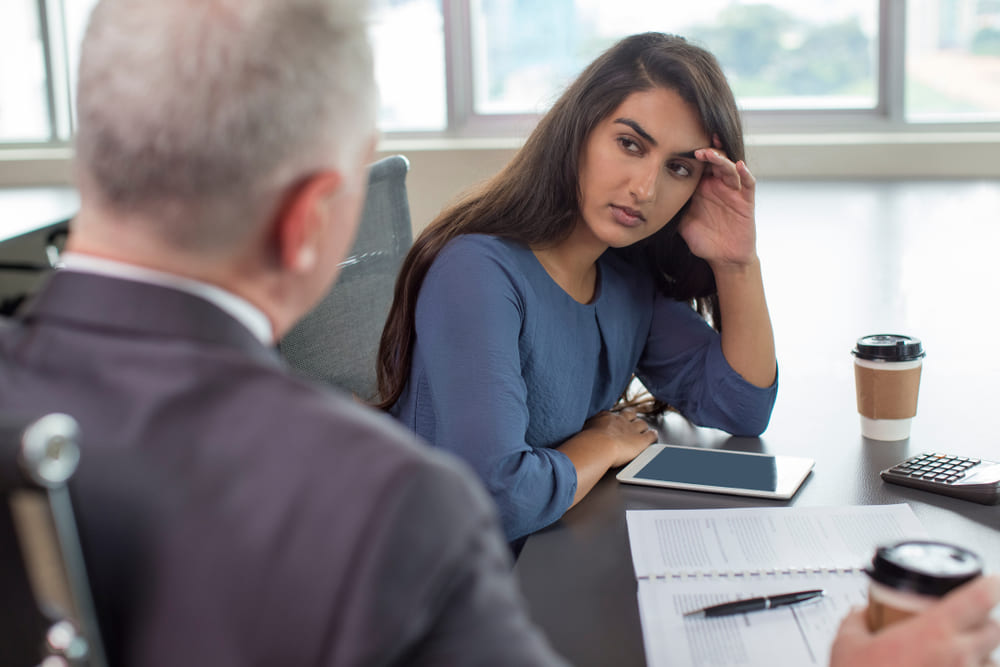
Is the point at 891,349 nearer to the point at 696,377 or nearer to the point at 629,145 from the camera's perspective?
the point at 696,377

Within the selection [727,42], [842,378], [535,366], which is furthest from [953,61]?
[535,366]

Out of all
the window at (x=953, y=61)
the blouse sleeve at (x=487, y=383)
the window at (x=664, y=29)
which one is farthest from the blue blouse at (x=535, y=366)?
the window at (x=953, y=61)

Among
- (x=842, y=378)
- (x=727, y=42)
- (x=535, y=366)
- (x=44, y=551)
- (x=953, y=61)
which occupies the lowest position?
(x=842, y=378)

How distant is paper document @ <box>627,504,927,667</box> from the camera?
2.85ft

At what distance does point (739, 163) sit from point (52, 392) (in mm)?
1213

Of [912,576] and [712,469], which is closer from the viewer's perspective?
[912,576]

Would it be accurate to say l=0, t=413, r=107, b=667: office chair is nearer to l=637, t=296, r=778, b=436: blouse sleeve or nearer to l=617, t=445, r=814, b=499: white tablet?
l=617, t=445, r=814, b=499: white tablet

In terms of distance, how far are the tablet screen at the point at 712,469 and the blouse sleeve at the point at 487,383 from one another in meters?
0.13

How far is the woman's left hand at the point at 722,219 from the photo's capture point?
1.57 meters

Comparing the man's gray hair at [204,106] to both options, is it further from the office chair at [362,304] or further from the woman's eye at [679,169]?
the office chair at [362,304]

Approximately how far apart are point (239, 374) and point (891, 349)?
109cm

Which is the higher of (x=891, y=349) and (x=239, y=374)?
(x=239, y=374)

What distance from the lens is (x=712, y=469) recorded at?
1295mm

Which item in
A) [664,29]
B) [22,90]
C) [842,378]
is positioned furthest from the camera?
[22,90]
